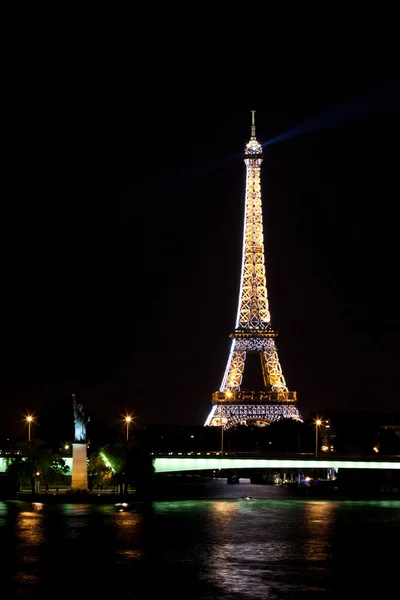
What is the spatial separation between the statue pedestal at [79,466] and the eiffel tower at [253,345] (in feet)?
141

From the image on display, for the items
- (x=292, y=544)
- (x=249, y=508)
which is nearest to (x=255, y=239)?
(x=249, y=508)

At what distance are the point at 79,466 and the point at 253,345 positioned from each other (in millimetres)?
44402

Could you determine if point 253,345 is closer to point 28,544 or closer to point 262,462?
point 262,462

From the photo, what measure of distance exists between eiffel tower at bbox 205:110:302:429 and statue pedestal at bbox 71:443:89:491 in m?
43.0

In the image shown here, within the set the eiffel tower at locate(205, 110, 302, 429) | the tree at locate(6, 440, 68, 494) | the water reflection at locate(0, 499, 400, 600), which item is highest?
the eiffel tower at locate(205, 110, 302, 429)

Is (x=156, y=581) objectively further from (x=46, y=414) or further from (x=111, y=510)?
(x=46, y=414)

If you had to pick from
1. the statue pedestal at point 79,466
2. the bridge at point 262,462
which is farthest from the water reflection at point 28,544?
the bridge at point 262,462

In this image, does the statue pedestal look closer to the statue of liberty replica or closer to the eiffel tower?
the statue of liberty replica

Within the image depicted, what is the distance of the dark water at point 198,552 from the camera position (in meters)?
45.0

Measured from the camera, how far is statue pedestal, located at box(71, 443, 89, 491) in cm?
7556

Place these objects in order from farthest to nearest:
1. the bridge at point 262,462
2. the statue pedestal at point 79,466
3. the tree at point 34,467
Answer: the bridge at point 262,462
the tree at point 34,467
the statue pedestal at point 79,466

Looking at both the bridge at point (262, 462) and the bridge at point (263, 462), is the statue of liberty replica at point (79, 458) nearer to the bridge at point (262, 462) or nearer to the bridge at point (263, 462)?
the bridge at point (262, 462)

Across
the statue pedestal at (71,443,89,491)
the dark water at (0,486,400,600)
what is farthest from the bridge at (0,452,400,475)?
the dark water at (0,486,400,600)

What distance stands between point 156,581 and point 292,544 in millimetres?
11112
